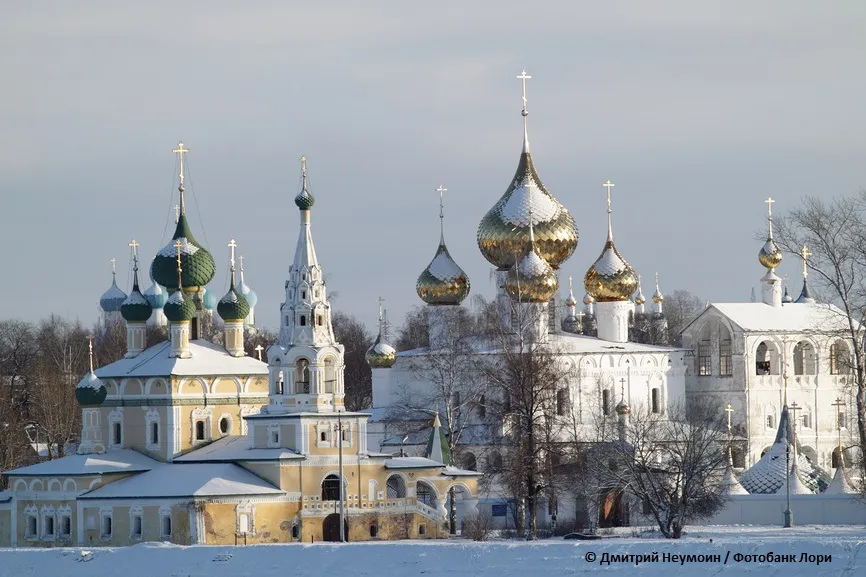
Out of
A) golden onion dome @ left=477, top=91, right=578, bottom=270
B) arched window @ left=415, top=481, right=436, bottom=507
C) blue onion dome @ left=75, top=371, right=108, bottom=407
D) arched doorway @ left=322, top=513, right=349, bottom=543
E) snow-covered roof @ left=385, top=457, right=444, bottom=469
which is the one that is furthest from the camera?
golden onion dome @ left=477, top=91, right=578, bottom=270

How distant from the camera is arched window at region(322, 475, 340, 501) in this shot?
4328 centimetres

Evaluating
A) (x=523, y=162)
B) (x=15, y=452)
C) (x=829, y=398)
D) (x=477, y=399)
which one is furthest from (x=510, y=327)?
(x=15, y=452)

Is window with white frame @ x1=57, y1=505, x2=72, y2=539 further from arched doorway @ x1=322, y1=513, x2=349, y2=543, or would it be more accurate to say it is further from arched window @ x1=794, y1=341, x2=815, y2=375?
arched window @ x1=794, y1=341, x2=815, y2=375

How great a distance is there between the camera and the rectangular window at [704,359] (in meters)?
56.6

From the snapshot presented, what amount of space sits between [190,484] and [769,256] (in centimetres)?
2090

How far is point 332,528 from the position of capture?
4338cm

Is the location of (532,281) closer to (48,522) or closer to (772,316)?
(772,316)

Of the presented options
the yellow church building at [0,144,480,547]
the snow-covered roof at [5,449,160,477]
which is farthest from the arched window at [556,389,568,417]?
the snow-covered roof at [5,449,160,477]

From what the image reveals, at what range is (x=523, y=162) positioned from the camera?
53.2 metres

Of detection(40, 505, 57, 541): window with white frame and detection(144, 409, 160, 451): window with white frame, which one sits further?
detection(144, 409, 160, 451): window with white frame

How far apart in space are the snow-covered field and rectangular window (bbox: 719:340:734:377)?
2001 cm

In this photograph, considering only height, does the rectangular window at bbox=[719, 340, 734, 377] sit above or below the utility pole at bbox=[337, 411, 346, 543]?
above

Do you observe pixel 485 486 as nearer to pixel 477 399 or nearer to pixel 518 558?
pixel 477 399

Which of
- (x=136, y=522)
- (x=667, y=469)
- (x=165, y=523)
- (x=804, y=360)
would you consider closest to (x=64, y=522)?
(x=136, y=522)
